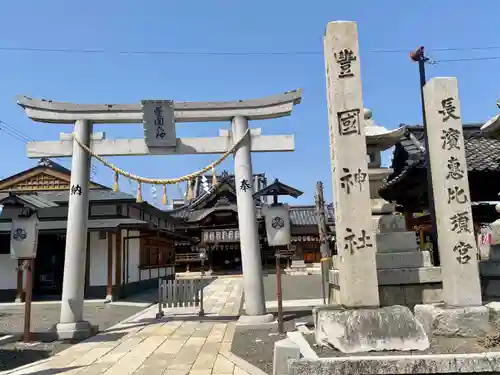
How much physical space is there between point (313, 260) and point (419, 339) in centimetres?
3423

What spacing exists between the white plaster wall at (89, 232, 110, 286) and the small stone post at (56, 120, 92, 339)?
8.48m

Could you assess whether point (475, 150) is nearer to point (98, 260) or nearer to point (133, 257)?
point (98, 260)

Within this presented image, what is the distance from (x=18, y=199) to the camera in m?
10.1

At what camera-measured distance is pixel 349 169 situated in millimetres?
6500

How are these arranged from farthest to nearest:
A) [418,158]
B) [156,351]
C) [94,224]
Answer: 1. [94,224]
2. [418,158]
3. [156,351]

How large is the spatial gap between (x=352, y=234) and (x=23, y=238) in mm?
7784

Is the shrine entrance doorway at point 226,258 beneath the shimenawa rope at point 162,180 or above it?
beneath

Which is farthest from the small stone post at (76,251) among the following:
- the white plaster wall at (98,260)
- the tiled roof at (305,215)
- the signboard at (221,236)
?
the tiled roof at (305,215)

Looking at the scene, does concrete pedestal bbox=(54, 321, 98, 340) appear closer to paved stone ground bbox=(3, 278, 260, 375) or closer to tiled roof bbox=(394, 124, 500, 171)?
paved stone ground bbox=(3, 278, 260, 375)

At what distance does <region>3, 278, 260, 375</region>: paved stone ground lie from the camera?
23.2 ft

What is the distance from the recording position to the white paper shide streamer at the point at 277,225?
10.3m

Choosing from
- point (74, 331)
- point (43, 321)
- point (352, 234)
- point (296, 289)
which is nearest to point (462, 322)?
point (352, 234)

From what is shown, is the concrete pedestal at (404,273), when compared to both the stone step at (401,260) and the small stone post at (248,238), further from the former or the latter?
the small stone post at (248,238)

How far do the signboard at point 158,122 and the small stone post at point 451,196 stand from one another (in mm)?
6743
